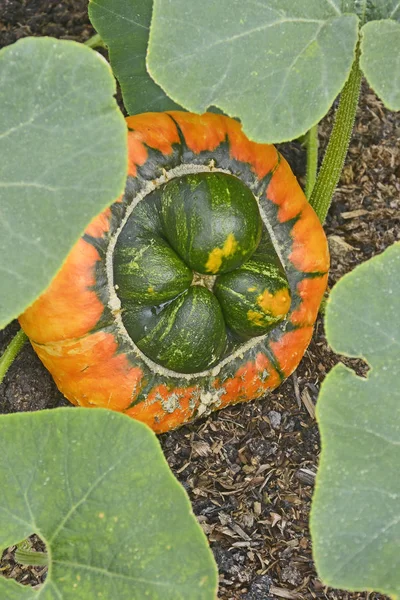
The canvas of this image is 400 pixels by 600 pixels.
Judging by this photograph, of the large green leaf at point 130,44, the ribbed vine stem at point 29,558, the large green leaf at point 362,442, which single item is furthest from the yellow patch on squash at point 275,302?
the ribbed vine stem at point 29,558

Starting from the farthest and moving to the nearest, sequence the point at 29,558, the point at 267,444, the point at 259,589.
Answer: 1. the point at 267,444
2. the point at 259,589
3. the point at 29,558

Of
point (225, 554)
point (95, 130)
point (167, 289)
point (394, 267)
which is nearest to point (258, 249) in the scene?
point (167, 289)

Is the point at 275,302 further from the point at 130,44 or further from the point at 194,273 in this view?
the point at 130,44

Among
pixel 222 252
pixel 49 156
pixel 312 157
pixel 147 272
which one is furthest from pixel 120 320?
pixel 312 157

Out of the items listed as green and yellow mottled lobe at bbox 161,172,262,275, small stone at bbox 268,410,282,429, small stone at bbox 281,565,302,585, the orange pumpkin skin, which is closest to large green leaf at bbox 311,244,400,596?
green and yellow mottled lobe at bbox 161,172,262,275

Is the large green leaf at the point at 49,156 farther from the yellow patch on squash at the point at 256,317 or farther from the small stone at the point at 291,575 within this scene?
the small stone at the point at 291,575

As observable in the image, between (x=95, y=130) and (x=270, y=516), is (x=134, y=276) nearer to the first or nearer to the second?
(x=95, y=130)
